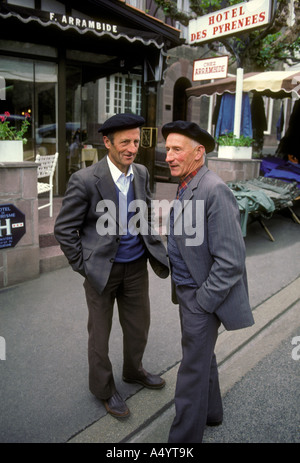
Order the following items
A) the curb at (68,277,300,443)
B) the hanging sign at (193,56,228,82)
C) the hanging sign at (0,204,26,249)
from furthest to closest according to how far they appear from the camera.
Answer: the hanging sign at (193,56,228,82) < the hanging sign at (0,204,26,249) < the curb at (68,277,300,443)

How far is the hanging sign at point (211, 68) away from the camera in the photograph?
295 inches

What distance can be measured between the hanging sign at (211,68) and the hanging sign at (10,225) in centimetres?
496

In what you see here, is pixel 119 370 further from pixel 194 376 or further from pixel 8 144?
pixel 8 144

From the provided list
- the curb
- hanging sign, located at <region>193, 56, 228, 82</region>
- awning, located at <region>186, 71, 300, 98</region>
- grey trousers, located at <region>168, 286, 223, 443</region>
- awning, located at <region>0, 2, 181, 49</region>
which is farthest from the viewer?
awning, located at <region>186, 71, 300, 98</region>

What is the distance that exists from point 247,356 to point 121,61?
795cm

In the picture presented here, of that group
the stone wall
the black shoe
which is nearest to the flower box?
the stone wall

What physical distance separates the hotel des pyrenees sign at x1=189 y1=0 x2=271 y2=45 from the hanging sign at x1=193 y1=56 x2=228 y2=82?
49 centimetres

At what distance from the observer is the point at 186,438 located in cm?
222

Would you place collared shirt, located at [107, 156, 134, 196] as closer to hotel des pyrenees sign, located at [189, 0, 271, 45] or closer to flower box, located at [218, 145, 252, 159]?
hotel des pyrenees sign, located at [189, 0, 271, 45]

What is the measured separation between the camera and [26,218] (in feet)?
15.7

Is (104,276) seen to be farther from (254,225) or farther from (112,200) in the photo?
(254,225)

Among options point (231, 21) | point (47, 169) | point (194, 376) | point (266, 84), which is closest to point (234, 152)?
point (266, 84)

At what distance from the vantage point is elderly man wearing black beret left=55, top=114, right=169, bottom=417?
2.53 metres

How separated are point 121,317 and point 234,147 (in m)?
6.15
